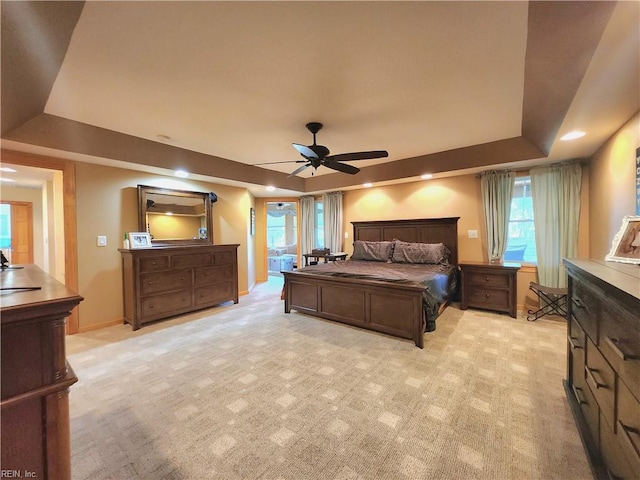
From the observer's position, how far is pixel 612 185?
2684 millimetres

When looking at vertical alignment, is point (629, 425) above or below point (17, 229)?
below

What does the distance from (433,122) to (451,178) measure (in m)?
1.93

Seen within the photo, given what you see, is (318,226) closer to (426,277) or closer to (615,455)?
(426,277)

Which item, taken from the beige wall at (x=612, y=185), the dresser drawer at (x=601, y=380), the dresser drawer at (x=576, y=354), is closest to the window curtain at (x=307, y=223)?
the beige wall at (x=612, y=185)

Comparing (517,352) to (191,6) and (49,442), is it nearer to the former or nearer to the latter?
(49,442)

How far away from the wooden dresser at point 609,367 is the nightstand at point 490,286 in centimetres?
219

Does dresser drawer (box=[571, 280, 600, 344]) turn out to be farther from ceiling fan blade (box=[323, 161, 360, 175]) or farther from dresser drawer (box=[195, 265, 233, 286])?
dresser drawer (box=[195, 265, 233, 286])

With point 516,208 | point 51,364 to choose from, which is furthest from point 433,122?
point 51,364

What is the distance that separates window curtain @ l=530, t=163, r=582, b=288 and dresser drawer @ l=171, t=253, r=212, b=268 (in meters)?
5.01

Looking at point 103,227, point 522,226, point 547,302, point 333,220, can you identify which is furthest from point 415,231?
point 103,227

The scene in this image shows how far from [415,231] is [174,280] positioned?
410 centimetres

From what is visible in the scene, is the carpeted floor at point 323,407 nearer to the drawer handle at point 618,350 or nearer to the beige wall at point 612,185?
the drawer handle at point 618,350

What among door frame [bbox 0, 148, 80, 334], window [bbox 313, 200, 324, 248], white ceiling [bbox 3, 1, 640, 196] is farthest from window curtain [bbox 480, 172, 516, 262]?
door frame [bbox 0, 148, 80, 334]

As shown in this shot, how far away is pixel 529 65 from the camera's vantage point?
73.7 inches
